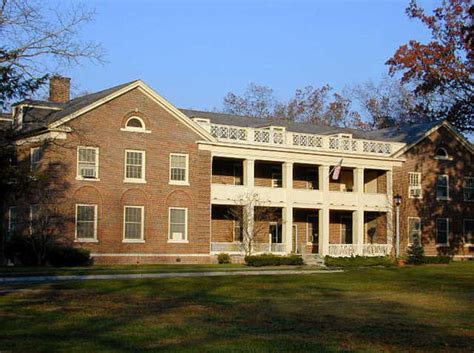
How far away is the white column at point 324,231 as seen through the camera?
5138 centimetres

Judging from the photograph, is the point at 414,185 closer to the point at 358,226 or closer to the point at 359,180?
the point at 359,180

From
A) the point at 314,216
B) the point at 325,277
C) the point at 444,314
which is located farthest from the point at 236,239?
the point at 444,314

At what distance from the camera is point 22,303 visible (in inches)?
824

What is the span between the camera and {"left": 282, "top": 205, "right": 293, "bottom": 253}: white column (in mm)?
50094

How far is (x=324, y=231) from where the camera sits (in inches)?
2030

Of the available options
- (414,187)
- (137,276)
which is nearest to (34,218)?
(137,276)

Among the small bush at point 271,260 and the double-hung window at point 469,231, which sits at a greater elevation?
the double-hung window at point 469,231

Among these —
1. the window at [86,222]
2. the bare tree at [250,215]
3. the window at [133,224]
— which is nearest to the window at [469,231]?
the bare tree at [250,215]

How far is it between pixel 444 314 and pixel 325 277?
1390 centimetres

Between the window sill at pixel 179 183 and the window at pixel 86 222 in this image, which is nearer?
the window at pixel 86 222

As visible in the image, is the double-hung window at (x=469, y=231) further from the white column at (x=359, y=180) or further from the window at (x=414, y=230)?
the white column at (x=359, y=180)

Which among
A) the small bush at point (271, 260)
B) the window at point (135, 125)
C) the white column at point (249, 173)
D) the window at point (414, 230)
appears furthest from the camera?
the window at point (414, 230)

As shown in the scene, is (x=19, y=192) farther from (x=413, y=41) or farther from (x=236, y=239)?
(x=413, y=41)

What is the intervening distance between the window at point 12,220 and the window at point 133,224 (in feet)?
19.5
